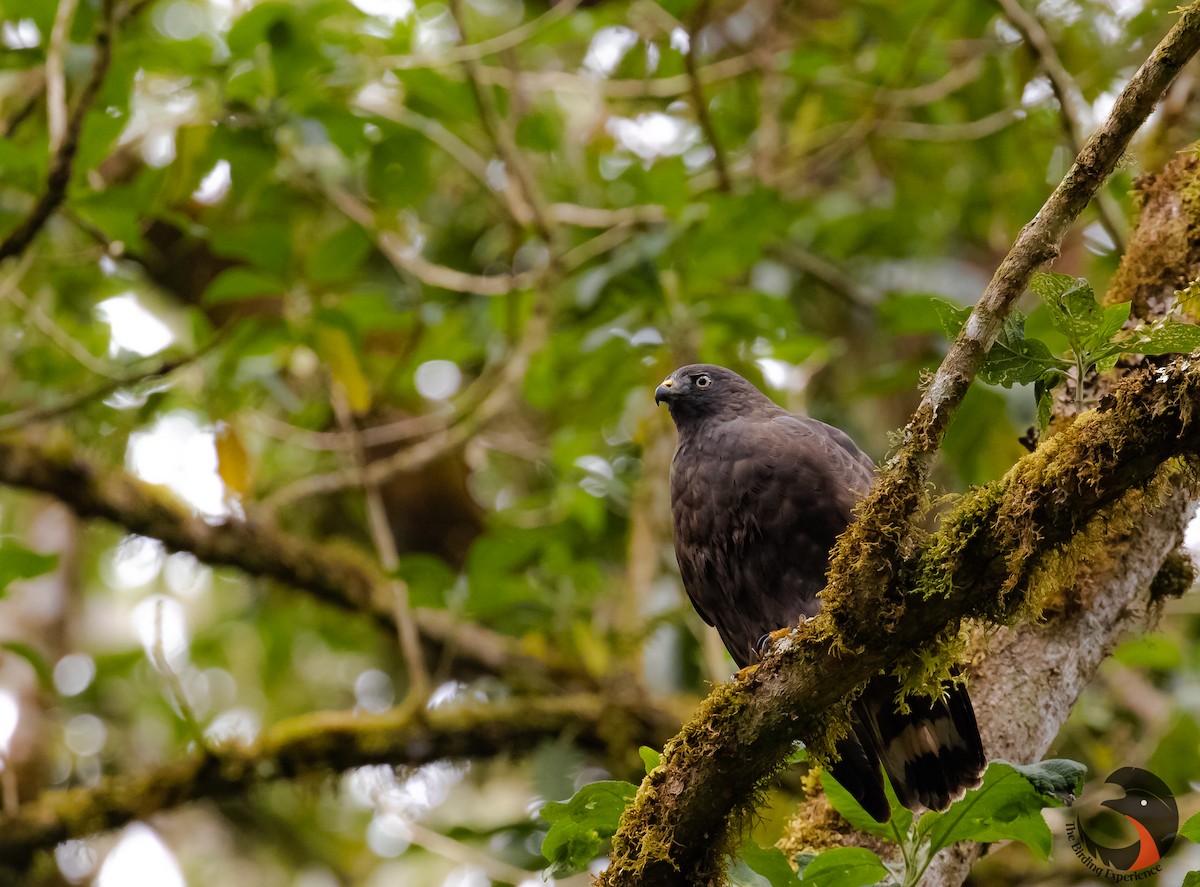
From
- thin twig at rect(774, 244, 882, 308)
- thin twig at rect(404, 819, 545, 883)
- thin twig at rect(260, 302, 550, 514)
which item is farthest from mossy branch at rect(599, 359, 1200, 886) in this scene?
thin twig at rect(774, 244, 882, 308)

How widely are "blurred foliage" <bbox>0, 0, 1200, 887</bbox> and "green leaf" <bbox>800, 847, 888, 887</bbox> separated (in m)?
2.34

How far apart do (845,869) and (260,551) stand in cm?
371

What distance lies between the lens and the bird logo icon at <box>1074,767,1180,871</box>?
281 cm

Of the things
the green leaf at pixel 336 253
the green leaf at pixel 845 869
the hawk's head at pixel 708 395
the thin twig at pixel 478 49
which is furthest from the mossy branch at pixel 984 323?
the green leaf at pixel 336 253

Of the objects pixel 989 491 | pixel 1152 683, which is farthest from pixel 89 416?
pixel 1152 683

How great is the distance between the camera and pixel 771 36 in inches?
265

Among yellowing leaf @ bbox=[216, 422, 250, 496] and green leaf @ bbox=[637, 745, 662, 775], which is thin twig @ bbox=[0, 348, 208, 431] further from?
green leaf @ bbox=[637, 745, 662, 775]

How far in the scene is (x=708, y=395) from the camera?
14.3 ft

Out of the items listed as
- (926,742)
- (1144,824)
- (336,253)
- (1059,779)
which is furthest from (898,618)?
(336,253)

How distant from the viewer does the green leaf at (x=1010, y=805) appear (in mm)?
2287

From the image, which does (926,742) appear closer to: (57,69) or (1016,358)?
(1016,358)

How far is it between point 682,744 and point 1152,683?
4.87m

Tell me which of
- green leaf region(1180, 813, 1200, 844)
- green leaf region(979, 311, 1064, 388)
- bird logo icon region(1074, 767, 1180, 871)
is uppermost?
green leaf region(979, 311, 1064, 388)

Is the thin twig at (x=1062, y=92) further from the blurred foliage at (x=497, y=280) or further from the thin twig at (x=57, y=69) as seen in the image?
the thin twig at (x=57, y=69)
